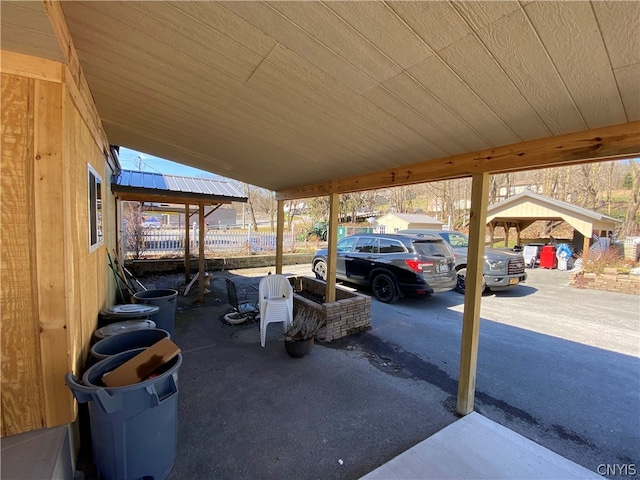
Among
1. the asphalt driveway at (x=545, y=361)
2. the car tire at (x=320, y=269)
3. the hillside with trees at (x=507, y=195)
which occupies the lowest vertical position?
the asphalt driveway at (x=545, y=361)

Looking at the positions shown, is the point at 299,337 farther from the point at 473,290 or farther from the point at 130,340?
the point at 473,290

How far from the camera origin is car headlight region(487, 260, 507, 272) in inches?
283

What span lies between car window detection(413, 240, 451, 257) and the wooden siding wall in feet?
19.2

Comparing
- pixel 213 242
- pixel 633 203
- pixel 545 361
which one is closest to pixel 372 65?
pixel 545 361

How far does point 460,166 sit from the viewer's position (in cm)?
261

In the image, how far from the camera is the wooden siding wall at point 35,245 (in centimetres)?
154

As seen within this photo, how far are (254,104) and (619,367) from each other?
5.46 meters

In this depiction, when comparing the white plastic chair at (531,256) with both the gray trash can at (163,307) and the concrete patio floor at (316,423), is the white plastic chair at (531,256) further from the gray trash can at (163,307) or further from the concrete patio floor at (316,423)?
the gray trash can at (163,307)

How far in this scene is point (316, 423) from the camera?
2506 mm

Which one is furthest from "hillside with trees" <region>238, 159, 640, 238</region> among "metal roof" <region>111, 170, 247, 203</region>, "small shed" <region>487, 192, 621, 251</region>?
"metal roof" <region>111, 170, 247, 203</region>

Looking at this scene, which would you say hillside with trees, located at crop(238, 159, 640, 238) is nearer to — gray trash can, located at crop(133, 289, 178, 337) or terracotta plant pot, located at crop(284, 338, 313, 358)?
gray trash can, located at crop(133, 289, 178, 337)

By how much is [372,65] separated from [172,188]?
18.4 feet

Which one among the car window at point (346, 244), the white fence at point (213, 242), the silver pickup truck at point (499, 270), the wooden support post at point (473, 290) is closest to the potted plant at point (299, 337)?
the wooden support post at point (473, 290)

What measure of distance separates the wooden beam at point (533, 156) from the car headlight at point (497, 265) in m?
5.27
